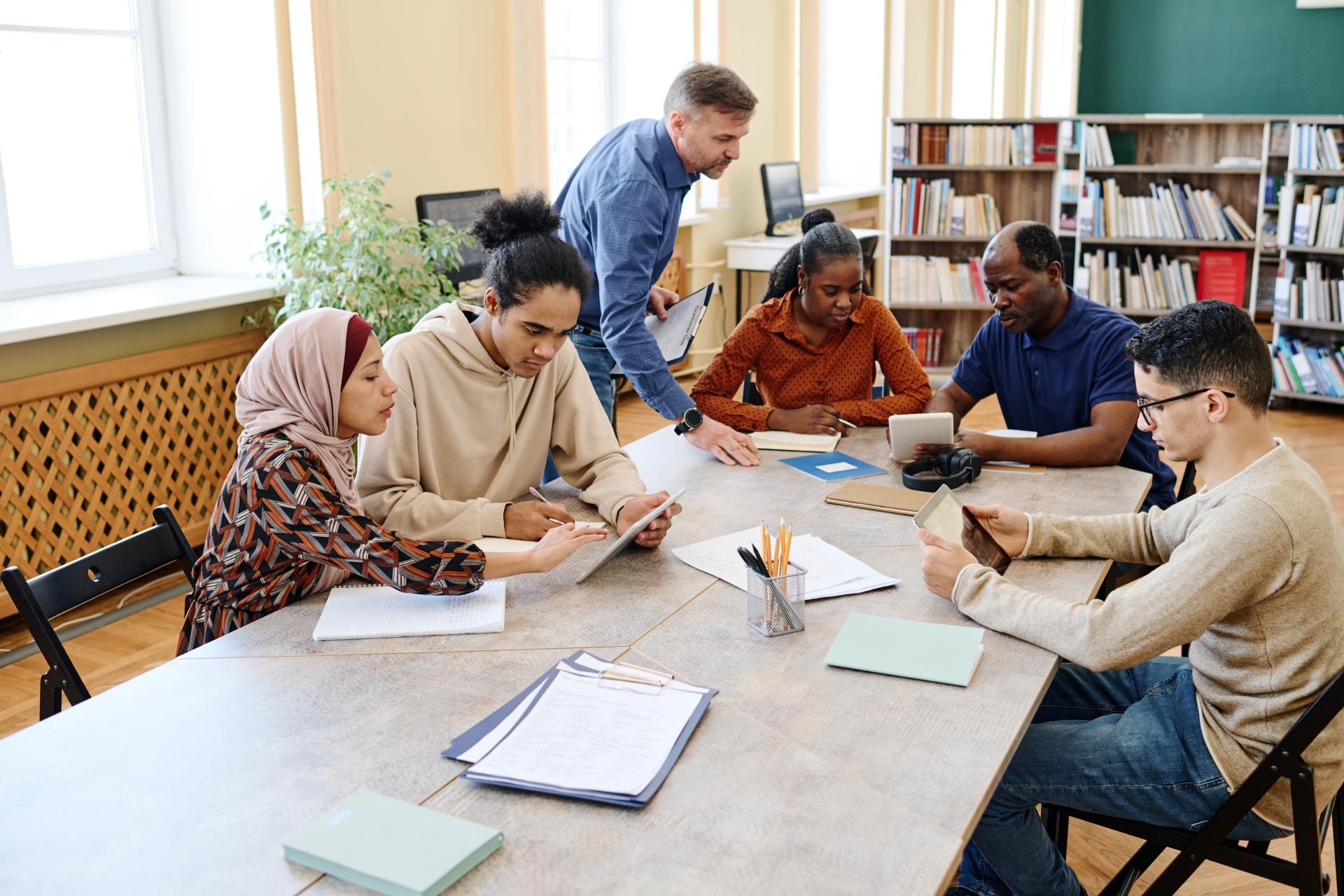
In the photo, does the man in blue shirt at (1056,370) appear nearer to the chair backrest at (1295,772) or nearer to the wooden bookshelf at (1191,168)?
the chair backrest at (1295,772)

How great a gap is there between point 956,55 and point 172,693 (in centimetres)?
1120

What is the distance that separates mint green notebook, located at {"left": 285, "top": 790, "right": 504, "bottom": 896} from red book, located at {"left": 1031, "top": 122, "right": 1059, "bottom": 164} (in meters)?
6.25

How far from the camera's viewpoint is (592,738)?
1.49 m

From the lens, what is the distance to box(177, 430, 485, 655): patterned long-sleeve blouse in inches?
74.1

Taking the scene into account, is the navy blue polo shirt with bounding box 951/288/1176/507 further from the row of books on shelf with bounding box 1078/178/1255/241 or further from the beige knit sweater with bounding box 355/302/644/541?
the row of books on shelf with bounding box 1078/178/1255/241

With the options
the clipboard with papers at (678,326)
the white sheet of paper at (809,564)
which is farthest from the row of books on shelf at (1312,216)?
the white sheet of paper at (809,564)

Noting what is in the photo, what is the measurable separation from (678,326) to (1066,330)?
3.33ft

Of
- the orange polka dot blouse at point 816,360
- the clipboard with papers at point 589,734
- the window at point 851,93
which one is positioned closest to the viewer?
the clipboard with papers at point 589,734

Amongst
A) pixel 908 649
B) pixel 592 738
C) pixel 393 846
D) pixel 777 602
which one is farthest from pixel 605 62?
pixel 393 846

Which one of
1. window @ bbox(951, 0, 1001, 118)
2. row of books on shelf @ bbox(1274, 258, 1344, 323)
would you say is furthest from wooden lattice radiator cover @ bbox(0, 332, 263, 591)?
window @ bbox(951, 0, 1001, 118)

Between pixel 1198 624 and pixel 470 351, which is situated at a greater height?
pixel 470 351

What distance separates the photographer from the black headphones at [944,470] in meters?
2.60

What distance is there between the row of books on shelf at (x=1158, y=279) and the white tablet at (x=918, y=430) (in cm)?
421

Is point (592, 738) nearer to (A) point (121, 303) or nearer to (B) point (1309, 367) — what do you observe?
(A) point (121, 303)
